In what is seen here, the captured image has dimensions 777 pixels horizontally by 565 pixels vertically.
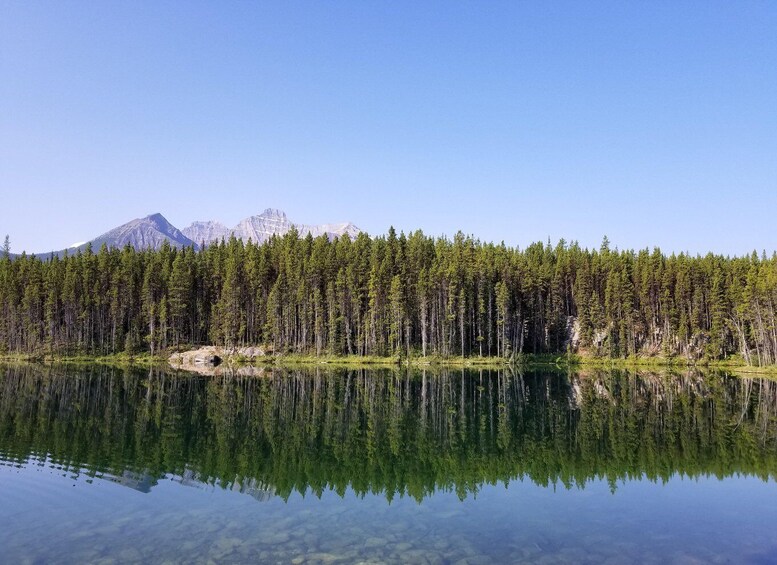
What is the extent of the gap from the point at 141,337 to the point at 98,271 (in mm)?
15589

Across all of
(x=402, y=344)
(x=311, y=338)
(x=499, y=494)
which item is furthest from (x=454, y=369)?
(x=499, y=494)

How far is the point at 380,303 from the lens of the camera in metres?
103

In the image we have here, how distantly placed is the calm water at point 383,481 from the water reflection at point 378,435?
0.17 m

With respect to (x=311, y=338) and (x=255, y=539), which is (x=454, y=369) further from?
(x=255, y=539)

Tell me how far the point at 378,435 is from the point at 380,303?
227 feet

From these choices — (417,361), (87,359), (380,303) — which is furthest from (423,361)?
(87,359)

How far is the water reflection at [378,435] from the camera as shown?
24828 millimetres

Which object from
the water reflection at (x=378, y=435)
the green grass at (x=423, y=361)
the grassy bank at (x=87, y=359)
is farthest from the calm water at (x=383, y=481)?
the grassy bank at (x=87, y=359)

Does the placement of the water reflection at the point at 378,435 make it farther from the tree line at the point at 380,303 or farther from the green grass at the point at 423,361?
the tree line at the point at 380,303

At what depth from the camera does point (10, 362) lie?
9819 centimetres

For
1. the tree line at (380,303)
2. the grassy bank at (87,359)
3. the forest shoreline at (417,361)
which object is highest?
the tree line at (380,303)

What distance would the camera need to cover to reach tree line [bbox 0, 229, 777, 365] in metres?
103

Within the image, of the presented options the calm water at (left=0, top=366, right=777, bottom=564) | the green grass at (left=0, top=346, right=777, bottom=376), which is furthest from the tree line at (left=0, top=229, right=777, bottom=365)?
the calm water at (left=0, top=366, right=777, bottom=564)

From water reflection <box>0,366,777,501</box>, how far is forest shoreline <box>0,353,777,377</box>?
120 feet
